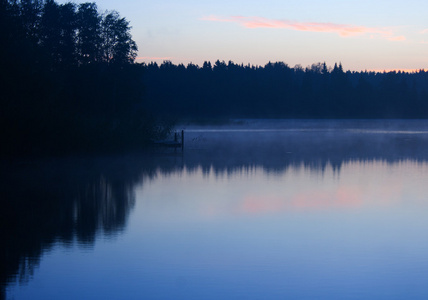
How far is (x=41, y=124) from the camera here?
2620cm

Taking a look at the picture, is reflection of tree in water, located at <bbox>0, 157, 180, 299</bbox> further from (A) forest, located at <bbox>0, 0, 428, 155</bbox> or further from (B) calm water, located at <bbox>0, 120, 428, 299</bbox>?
(A) forest, located at <bbox>0, 0, 428, 155</bbox>

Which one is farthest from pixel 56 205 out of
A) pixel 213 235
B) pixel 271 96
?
pixel 271 96

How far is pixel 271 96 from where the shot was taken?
127000mm

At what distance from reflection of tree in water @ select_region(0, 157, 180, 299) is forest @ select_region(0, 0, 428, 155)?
3483 millimetres

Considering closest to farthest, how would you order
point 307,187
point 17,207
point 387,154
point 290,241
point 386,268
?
point 386,268
point 290,241
point 17,207
point 307,187
point 387,154

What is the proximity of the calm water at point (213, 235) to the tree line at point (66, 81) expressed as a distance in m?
5.43

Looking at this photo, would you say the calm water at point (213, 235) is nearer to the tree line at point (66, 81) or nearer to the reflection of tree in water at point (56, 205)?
the reflection of tree in water at point (56, 205)

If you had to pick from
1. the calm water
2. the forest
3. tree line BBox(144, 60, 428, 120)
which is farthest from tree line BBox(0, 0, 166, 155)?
tree line BBox(144, 60, 428, 120)

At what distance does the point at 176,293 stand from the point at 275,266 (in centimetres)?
200

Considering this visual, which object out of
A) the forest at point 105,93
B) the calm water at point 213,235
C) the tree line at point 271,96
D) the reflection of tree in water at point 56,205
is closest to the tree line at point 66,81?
the forest at point 105,93

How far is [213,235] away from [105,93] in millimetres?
42464

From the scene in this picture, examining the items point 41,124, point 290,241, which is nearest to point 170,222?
point 290,241

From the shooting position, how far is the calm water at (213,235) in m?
7.90

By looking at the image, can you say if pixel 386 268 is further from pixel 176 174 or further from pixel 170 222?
pixel 176 174
